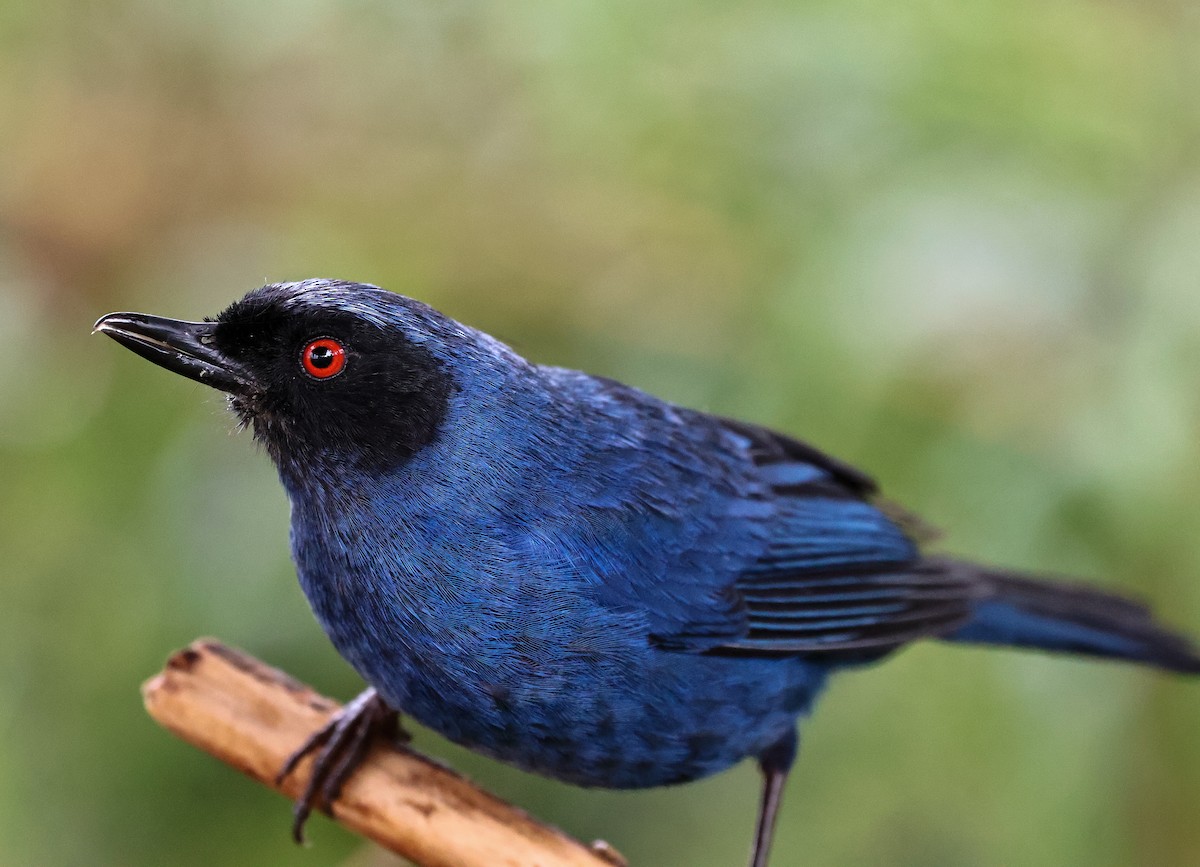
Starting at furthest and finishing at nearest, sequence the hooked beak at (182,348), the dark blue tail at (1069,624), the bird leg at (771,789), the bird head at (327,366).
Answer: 1. the dark blue tail at (1069,624)
2. the bird leg at (771,789)
3. the bird head at (327,366)
4. the hooked beak at (182,348)

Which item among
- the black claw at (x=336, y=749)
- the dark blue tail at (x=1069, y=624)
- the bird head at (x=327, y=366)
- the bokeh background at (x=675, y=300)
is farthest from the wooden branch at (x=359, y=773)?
the dark blue tail at (x=1069, y=624)

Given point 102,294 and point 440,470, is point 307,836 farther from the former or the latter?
point 102,294

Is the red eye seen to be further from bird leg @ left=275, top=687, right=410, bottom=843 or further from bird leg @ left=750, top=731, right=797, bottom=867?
bird leg @ left=750, top=731, right=797, bottom=867

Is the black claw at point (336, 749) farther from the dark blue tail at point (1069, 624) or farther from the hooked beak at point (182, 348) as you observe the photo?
the dark blue tail at point (1069, 624)

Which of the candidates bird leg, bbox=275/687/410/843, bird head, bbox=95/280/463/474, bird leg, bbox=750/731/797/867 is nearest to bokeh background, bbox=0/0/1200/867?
bird leg, bbox=750/731/797/867

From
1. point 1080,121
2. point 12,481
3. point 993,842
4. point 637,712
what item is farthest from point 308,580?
point 1080,121
